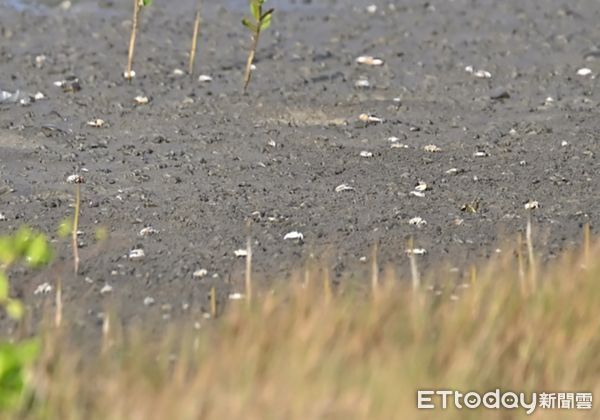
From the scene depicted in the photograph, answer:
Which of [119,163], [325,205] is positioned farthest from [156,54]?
[325,205]

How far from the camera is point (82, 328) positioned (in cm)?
361

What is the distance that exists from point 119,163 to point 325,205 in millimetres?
1002

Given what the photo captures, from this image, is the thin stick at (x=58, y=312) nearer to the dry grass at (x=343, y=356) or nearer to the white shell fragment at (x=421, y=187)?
the dry grass at (x=343, y=356)

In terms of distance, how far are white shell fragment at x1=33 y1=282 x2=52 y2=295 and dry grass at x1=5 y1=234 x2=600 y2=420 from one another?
45cm

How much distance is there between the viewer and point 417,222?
463 centimetres

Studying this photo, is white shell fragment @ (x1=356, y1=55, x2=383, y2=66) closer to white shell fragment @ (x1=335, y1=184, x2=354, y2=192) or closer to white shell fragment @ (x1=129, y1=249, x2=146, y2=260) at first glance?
white shell fragment @ (x1=335, y1=184, x2=354, y2=192)

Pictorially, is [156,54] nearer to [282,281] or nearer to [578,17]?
[578,17]

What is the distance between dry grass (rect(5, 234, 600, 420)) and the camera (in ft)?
9.78

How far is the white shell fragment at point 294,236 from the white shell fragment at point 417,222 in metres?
0.38

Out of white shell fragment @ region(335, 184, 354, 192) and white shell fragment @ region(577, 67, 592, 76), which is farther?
white shell fragment @ region(577, 67, 592, 76)

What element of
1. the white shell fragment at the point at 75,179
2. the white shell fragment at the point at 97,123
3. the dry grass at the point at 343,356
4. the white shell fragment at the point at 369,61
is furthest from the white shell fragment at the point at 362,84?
the dry grass at the point at 343,356

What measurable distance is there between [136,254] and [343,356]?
121 cm

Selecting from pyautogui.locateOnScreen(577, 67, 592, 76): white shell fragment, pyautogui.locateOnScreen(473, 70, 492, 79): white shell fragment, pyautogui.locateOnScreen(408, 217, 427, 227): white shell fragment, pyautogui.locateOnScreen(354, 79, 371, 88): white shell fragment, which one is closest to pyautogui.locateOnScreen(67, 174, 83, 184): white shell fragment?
pyautogui.locateOnScreen(408, 217, 427, 227): white shell fragment

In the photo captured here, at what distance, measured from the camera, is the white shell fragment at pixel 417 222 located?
461cm
